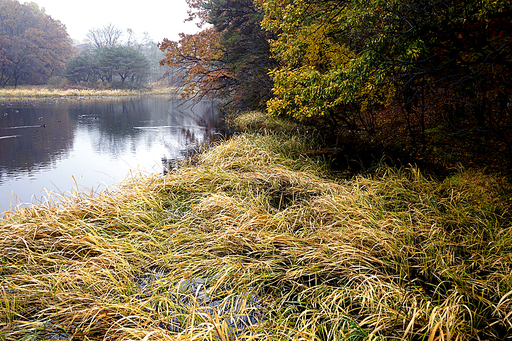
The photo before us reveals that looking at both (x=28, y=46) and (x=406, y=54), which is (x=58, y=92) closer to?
(x=28, y=46)

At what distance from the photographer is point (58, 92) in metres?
31.3

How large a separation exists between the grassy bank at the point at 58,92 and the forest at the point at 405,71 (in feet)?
99.4

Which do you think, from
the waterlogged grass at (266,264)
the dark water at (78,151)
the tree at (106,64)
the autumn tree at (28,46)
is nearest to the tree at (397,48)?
the waterlogged grass at (266,264)

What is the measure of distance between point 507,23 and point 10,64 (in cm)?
4401

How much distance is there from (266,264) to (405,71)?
12.1ft

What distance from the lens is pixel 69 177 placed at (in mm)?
6473

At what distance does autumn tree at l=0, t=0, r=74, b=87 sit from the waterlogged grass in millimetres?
40434

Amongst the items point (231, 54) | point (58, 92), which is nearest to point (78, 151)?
point (231, 54)

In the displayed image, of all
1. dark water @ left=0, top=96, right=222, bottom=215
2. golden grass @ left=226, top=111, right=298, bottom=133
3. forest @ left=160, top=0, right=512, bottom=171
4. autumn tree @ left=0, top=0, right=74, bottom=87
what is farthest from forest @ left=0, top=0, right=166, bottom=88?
forest @ left=160, top=0, right=512, bottom=171

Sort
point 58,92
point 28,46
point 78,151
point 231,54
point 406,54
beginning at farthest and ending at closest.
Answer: point 28,46 → point 58,92 → point 231,54 → point 78,151 → point 406,54

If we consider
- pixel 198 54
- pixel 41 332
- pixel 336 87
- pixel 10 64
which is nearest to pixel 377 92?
pixel 336 87

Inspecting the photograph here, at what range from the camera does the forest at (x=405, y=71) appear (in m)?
4.00

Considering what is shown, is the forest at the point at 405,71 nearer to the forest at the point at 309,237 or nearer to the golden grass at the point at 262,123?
the forest at the point at 309,237

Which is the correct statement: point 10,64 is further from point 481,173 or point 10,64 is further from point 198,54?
point 481,173
